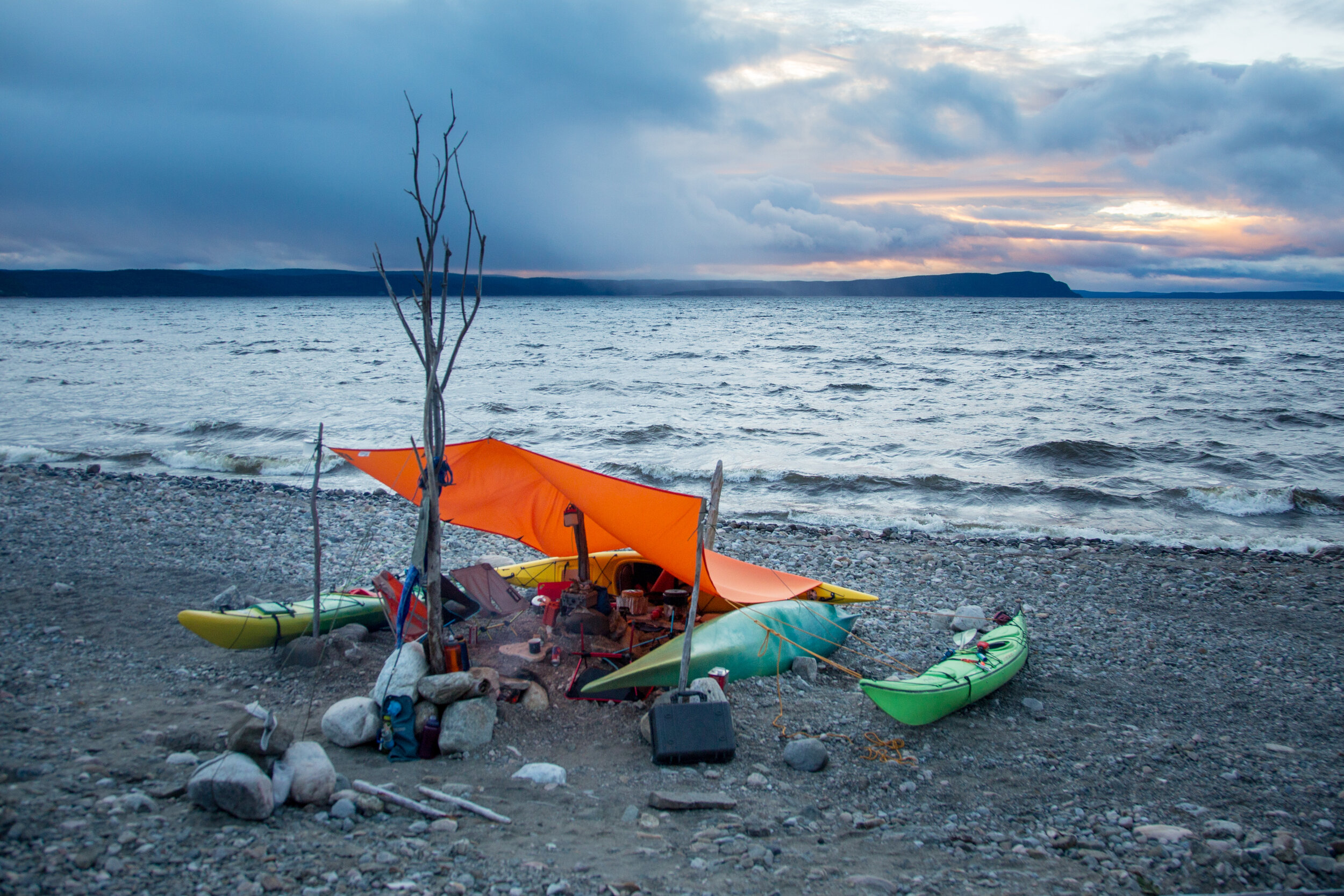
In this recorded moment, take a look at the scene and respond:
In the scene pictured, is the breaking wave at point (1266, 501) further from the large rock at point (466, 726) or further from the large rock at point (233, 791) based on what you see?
the large rock at point (233, 791)

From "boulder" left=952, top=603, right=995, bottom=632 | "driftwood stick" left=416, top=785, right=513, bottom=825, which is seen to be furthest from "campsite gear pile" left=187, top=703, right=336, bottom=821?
"boulder" left=952, top=603, right=995, bottom=632

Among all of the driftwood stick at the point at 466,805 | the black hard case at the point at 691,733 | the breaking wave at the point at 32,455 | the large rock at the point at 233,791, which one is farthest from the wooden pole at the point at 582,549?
the breaking wave at the point at 32,455

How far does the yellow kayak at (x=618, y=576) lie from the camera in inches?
378

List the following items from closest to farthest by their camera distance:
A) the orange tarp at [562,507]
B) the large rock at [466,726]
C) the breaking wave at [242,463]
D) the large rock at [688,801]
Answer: the large rock at [688,801] → the large rock at [466,726] → the orange tarp at [562,507] → the breaking wave at [242,463]

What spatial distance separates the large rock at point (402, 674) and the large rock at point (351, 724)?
0.54ft

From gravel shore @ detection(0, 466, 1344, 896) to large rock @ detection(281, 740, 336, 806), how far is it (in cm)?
9

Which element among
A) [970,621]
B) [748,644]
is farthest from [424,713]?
[970,621]

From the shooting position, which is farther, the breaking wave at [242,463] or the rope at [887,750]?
the breaking wave at [242,463]

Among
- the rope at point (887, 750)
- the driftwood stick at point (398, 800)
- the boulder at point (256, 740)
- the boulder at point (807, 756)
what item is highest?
the boulder at point (256, 740)

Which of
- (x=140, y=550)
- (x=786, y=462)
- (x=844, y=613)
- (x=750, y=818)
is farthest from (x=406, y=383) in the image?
(x=750, y=818)

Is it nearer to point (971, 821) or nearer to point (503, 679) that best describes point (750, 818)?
point (971, 821)

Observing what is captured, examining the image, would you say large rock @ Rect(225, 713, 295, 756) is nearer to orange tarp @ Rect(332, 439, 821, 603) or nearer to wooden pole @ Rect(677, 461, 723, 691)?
orange tarp @ Rect(332, 439, 821, 603)

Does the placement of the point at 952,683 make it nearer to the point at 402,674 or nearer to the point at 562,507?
the point at 562,507

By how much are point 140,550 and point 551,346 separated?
Result: 54.4m
